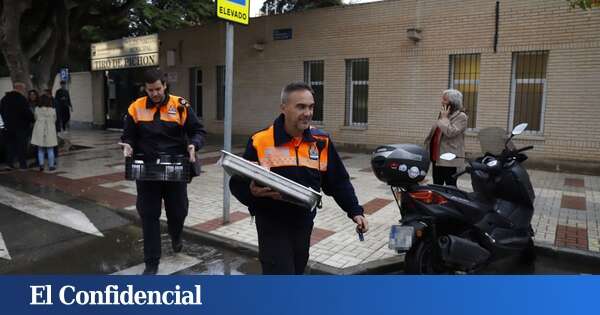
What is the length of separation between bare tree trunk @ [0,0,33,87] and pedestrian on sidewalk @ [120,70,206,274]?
941 cm

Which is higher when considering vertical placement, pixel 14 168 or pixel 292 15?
pixel 292 15

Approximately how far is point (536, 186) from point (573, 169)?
2.39m

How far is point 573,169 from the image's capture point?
33.7ft

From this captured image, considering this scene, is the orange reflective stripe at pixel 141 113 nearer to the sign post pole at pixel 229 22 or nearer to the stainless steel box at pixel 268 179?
the sign post pole at pixel 229 22

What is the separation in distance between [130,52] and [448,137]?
16733 millimetres

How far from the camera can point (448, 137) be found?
17.5 ft

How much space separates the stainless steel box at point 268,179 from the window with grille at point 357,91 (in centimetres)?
1142

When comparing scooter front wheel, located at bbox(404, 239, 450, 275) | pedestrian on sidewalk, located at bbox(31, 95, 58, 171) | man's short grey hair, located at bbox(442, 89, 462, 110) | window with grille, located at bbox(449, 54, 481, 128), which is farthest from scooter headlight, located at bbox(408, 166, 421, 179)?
pedestrian on sidewalk, located at bbox(31, 95, 58, 171)

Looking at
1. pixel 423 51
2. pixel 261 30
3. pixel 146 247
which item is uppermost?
pixel 261 30

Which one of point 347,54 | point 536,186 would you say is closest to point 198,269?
point 536,186

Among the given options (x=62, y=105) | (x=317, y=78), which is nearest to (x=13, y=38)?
(x=62, y=105)

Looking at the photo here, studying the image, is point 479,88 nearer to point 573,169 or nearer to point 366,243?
point 573,169

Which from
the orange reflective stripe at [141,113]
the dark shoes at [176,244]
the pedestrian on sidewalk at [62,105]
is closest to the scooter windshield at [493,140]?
the orange reflective stripe at [141,113]

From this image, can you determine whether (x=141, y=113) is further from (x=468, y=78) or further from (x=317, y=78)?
(x=317, y=78)
